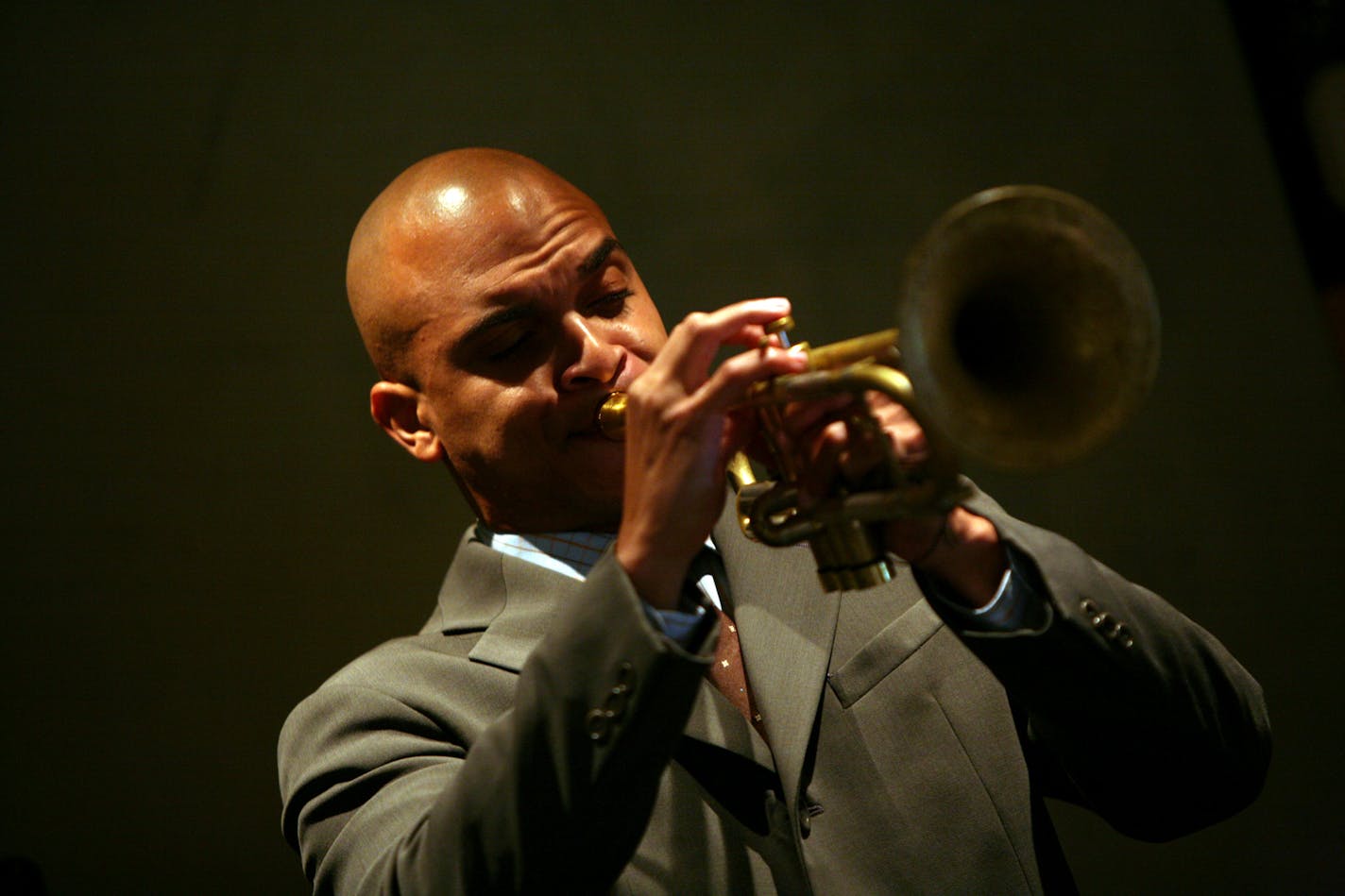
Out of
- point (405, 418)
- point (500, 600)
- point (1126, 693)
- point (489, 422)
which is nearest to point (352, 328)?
point (405, 418)

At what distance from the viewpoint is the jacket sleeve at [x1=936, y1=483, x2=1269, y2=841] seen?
1310mm

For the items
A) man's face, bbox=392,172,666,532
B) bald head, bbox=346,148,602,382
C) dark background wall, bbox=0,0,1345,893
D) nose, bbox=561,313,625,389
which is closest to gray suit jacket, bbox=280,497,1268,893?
man's face, bbox=392,172,666,532

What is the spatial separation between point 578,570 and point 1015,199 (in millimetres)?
847

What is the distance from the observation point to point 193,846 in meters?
2.42

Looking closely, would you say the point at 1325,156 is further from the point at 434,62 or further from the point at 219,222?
the point at 219,222

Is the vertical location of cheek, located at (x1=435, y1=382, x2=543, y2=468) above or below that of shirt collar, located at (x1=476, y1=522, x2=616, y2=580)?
above

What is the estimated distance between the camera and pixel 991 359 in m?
1.27

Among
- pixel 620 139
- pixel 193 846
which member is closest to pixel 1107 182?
pixel 620 139

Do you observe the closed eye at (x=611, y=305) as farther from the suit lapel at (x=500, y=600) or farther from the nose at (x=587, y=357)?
the suit lapel at (x=500, y=600)

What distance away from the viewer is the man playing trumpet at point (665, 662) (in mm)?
1205

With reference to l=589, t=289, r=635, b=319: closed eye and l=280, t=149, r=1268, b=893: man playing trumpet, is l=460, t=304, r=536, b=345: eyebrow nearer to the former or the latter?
l=280, t=149, r=1268, b=893: man playing trumpet

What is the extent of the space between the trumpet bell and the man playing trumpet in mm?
128

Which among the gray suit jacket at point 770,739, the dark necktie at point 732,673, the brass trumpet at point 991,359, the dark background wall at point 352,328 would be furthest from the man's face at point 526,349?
the dark background wall at point 352,328

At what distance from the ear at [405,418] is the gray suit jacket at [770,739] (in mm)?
211
